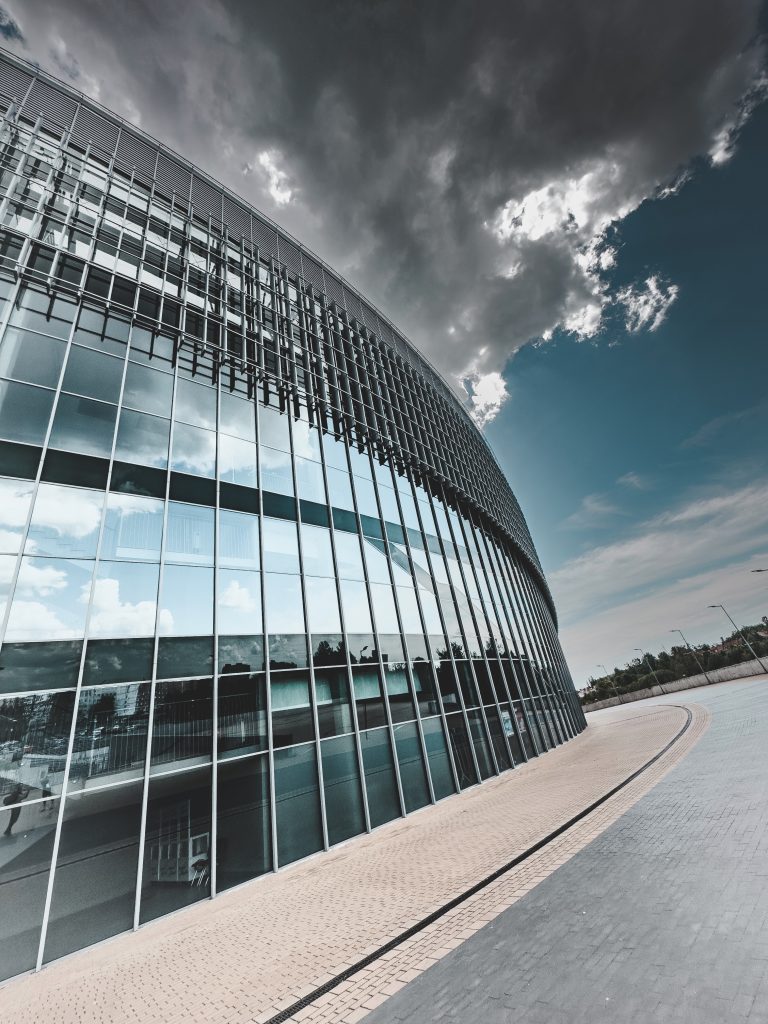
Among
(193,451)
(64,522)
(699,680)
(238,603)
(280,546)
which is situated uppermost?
(193,451)

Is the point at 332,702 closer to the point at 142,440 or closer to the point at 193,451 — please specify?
the point at 193,451

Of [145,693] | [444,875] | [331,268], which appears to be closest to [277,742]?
[145,693]

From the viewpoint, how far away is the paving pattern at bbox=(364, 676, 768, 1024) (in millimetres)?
4285

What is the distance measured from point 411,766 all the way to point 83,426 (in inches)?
613

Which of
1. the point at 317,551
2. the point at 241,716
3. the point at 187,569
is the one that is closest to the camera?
the point at 241,716

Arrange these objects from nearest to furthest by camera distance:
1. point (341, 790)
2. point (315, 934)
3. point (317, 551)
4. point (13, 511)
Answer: point (315, 934) < point (13, 511) < point (341, 790) < point (317, 551)

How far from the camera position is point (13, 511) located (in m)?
10.7

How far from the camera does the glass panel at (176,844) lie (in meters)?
9.60

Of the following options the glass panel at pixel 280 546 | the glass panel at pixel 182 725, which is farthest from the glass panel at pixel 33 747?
the glass panel at pixel 280 546

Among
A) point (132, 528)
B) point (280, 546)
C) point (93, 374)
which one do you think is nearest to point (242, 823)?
point (280, 546)

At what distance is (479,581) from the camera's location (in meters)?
24.4

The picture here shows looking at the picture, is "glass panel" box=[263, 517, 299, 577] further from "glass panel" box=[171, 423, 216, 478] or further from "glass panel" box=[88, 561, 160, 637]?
"glass panel" box=[88, 561, 160, 637]

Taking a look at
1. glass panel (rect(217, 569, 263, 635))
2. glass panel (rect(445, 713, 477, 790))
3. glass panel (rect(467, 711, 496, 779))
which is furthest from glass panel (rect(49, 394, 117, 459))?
glass panel (rect(467, 711, 496, 779))

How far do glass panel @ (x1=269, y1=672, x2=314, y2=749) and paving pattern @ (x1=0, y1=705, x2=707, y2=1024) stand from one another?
3.11 m
